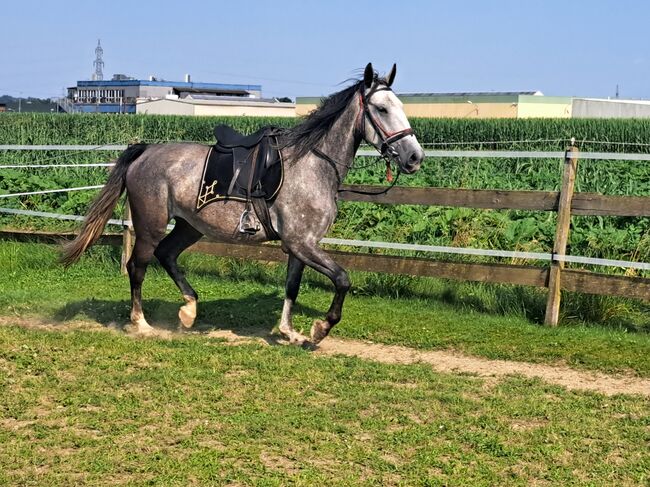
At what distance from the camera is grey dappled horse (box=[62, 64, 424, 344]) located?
7.69 meters

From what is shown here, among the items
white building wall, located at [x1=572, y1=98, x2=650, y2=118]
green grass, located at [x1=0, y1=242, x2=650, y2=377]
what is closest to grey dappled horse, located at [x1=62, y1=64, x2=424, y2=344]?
green grass, located at [x1=0, y1=242, x2=650, y2=377]

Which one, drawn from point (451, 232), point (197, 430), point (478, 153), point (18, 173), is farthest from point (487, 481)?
point (18, 173)

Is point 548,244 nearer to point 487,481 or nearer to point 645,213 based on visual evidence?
point 645,213

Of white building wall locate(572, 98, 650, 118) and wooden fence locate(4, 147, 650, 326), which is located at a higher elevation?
white building wall locate(572, 98, 650, 118)

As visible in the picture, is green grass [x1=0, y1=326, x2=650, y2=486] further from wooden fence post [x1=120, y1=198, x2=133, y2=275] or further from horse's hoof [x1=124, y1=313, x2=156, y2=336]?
wooden fence post [x1=120, y1=198, x2=133, y2=275]

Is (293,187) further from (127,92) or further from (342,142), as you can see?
(127,92)

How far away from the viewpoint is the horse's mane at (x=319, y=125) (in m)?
7.96

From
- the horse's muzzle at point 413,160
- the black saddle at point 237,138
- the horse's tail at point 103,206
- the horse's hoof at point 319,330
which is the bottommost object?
the horse's hoof at point 319,330

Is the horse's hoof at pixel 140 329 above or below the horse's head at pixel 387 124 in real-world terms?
below

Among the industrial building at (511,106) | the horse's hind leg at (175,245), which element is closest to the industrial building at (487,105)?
the industrial building at (511,106)

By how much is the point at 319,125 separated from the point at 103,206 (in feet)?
8.60

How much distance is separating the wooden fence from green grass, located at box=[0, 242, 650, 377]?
1.38 feet

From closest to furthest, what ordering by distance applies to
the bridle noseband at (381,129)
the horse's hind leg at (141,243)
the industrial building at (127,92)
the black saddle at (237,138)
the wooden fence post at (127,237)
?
the bridle noseband at (381,129), the black saddle at (237,138), the horse's hind leg at (141,243), the wooden fence post at (127,237), the industrial building at (127,92)

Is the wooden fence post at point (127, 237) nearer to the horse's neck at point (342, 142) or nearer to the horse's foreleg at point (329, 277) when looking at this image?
the horse's foreleg at point (329, 277)
